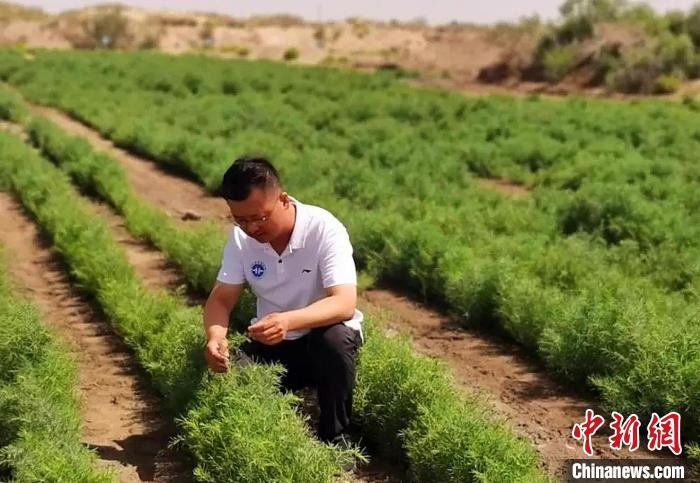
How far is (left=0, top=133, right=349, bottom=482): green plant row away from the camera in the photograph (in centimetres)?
416

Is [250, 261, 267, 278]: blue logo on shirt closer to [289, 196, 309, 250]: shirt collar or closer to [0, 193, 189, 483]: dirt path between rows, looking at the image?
[289, 196, 309, 250]: shirt collar

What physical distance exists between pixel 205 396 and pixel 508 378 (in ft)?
7.70

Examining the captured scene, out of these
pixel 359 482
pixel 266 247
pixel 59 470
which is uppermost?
pixel 266 247

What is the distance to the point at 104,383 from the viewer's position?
6.14 metres

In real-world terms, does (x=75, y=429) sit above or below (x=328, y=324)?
below

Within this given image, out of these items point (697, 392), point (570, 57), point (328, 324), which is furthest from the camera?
point (570, 57)

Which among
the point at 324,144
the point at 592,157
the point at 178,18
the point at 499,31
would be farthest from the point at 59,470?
the point at 178,18

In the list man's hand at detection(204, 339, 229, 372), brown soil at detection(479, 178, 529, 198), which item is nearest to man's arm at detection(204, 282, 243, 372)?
man's hand at detection(204, 339, 229, 372)

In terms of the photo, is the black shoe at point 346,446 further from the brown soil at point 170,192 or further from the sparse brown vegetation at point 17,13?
the sparse brown vegetation at point 17,13

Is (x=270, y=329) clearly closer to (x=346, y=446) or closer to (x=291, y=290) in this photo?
(x=291, y=290)

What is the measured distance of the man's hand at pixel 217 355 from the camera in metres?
4.61

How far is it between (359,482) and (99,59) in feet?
102

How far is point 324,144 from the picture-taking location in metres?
16.1

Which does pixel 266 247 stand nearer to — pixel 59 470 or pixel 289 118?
pixel 59 470
